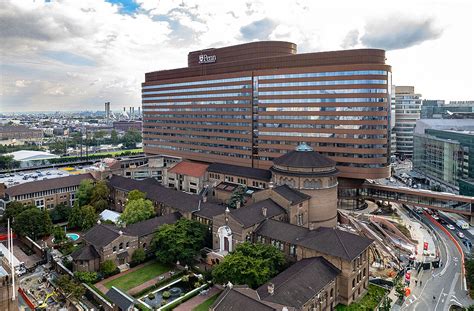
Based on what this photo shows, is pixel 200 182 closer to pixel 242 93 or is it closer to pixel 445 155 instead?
pixel 242 93

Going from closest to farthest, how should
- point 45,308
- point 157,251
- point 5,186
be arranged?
point 45,308 → point 157,251 → point 5,186

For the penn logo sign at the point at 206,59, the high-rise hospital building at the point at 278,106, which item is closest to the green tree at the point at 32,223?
the high-rise hospital building at the point at 278,106

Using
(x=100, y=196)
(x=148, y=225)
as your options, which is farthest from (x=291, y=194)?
(x=100, y=196)

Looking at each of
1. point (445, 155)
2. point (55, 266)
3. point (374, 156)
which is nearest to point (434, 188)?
point (445, 155)

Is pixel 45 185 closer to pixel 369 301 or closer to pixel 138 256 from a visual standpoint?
pixel 138 256

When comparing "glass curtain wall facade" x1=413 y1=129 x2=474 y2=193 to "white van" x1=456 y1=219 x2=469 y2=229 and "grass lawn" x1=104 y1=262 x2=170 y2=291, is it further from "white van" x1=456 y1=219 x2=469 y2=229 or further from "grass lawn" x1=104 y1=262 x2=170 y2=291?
"grass lawn" x1=104 y1=262 x2=170 y2=291

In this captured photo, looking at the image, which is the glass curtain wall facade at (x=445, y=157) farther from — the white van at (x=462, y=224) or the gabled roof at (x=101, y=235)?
the gabled roof at (x=101, y=235)
